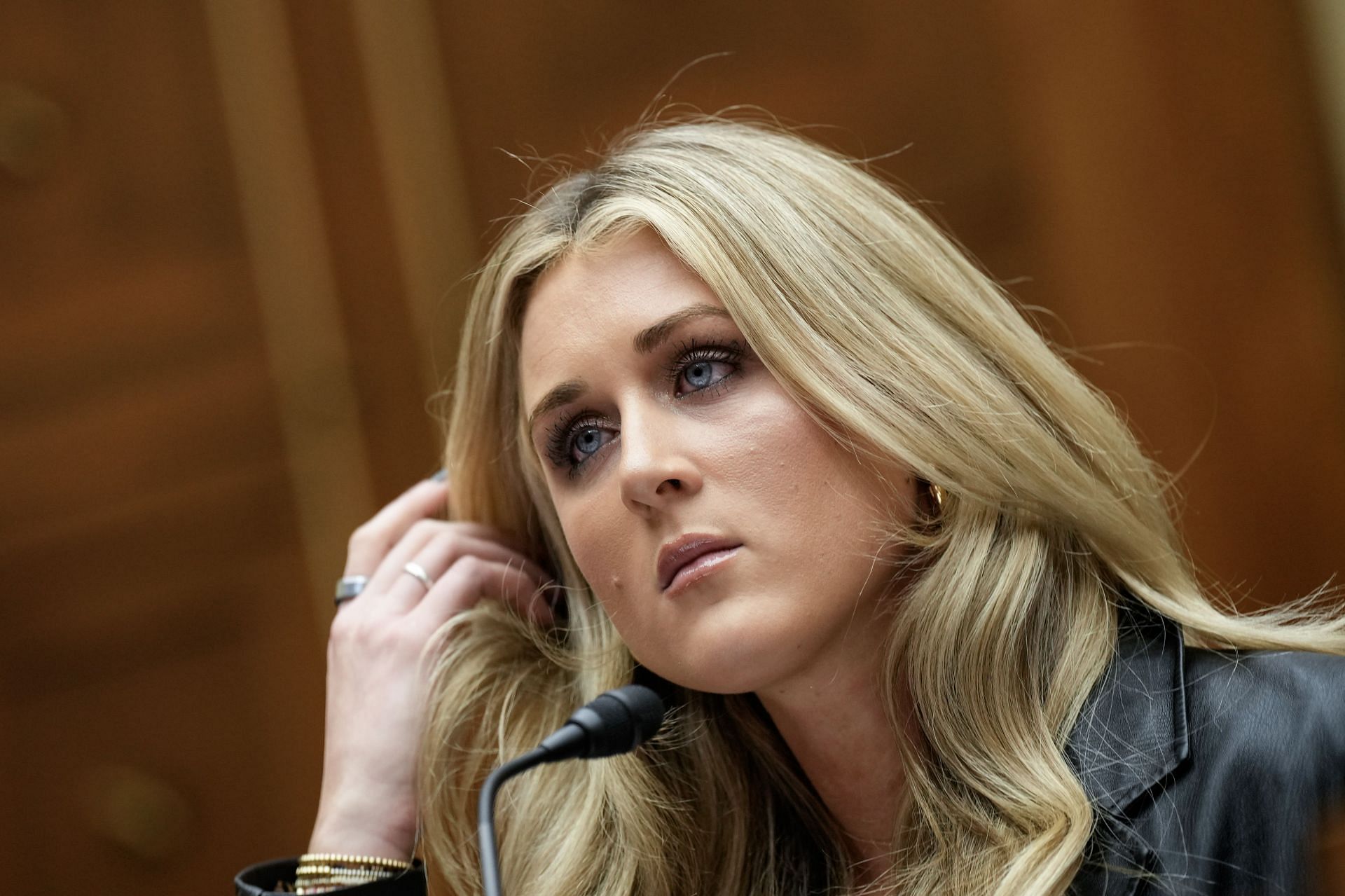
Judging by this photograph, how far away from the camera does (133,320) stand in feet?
8.30

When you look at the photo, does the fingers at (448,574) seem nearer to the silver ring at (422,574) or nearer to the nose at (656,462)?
the silver ring at (422,574)

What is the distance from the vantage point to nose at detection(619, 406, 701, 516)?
1282mm

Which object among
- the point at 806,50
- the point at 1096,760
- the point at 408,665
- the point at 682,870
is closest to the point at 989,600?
the point at 1096,760

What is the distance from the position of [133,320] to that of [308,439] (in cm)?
41

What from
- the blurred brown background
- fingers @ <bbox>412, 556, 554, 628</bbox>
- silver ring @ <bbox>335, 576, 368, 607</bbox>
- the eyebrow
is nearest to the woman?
the eyebrow

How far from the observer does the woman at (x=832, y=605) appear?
1.21 meters

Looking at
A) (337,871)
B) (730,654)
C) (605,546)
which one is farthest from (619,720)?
(337,871)

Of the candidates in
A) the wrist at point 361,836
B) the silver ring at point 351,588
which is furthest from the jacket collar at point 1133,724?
the silver ring at point 351,588

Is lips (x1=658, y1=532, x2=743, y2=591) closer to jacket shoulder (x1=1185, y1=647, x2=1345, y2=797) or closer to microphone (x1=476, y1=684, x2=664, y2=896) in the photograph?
microphone (x1=476, y1=684, x2=664, y2=896)

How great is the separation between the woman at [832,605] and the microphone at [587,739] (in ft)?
0.52

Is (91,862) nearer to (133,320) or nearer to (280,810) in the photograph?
(280,810)

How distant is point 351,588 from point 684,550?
2.20 feet

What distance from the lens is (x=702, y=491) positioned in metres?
1.28

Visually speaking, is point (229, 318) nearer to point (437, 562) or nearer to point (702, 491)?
point (437, 562)
